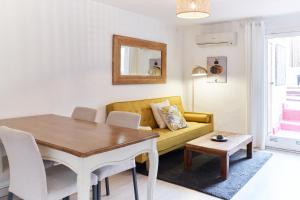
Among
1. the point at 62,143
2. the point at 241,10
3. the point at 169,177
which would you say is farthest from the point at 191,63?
the point at 62,143

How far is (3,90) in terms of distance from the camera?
2.68 meters

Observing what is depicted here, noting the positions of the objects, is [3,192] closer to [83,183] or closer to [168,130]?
[83,183]

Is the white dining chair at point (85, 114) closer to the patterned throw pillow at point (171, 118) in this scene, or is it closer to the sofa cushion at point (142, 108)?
the sofa cushion at point (142, 108)

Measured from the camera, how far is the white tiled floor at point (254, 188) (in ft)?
8.75

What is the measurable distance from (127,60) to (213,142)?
1763mm

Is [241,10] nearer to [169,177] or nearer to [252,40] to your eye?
[252,40]

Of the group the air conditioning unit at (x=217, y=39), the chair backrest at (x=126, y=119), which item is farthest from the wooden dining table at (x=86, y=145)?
the air conditioning unit at (x=217, y=39)

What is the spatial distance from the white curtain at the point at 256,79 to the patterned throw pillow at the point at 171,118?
4.25 ft

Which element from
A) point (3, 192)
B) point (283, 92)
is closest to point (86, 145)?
point (3, 192)

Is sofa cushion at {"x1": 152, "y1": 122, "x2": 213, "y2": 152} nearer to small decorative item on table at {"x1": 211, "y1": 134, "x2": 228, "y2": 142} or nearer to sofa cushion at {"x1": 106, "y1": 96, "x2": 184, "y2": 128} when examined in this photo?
sofa cushion at {"x1": 106, "y1": 96, "x2": 184, "y2": 128}

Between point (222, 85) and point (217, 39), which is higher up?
point (217, 39)

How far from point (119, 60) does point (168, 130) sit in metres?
1.29

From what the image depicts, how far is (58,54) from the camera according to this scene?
3139mm

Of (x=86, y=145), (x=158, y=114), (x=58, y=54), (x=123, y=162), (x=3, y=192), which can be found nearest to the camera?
(x=86, y=145)
